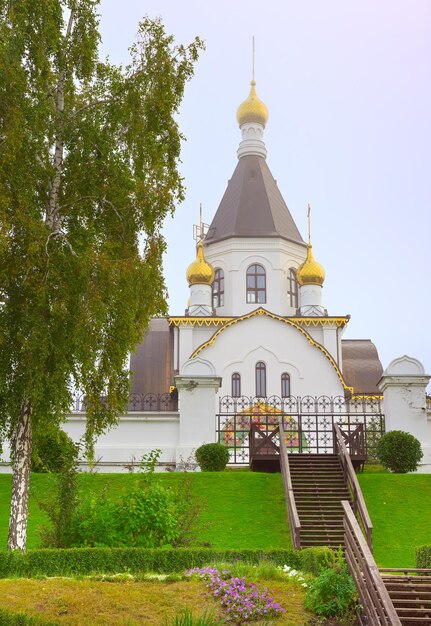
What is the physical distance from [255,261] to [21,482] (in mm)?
26250

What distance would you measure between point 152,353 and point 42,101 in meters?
23.9

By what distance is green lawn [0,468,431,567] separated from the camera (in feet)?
46.7

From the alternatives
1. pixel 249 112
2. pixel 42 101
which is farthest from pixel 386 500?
pixel 249 112

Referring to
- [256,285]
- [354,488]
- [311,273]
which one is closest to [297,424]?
[354,488]

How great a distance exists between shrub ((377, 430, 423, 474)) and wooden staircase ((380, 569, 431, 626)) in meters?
9.52

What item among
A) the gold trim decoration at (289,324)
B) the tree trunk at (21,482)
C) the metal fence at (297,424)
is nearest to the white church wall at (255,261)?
the gold trim decoration at (289,324)

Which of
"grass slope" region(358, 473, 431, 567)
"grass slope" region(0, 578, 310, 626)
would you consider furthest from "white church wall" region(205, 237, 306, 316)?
"grass slope" region(0, 578, 310, 626)

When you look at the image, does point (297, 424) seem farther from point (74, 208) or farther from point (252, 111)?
point (252, 111)

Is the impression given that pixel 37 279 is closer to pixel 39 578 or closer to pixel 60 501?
pixel 60 501

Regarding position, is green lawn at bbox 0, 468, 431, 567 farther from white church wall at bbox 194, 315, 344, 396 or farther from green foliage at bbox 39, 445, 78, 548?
white church wall at bbox 194, 315, 344, 396

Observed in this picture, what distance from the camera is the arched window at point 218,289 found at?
3781cm

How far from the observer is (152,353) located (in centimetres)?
3647

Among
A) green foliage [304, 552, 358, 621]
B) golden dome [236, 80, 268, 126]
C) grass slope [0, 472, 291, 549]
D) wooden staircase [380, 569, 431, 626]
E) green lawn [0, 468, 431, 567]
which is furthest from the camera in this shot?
golden dome [236, 80, 268, 126]

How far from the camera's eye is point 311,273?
3597 cm
